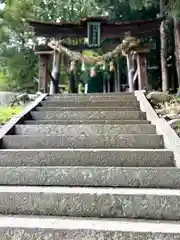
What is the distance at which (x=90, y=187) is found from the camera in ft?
8.62

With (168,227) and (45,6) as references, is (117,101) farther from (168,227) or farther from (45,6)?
(45,6)

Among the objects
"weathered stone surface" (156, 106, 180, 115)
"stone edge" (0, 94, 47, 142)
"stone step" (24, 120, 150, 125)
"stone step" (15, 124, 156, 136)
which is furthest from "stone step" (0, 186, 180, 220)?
"weathered stone surface" (156, 106, 180, 115)

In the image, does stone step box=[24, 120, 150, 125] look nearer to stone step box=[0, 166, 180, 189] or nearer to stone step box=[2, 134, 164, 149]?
stone step box=[2, 134, 164, 149]

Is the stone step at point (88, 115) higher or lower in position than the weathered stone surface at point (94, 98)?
lower

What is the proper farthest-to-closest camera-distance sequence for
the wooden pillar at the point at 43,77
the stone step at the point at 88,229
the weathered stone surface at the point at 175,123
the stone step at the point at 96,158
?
the wooden pillar at the point at 43,77 → the weathered stone surface at the point at 175,123 → the stone step at the point at 96,158 → the stone step at the point at 88,229

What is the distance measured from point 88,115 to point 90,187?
6.47ft

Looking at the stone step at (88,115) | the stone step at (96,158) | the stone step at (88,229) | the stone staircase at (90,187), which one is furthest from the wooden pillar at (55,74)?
the stone step at (88,229)

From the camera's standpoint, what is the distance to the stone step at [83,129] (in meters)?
3.75

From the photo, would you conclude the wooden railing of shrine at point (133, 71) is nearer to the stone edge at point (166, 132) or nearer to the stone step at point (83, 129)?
the stone edge at point (166, 132)

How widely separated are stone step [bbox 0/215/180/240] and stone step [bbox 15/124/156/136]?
1.58 meters

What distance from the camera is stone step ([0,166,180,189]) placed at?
262 cm

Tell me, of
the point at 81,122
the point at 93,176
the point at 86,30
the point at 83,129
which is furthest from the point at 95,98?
the point at 86,30

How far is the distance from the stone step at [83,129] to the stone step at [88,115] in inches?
23.5

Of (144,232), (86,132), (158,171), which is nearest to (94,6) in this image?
(86,132)
